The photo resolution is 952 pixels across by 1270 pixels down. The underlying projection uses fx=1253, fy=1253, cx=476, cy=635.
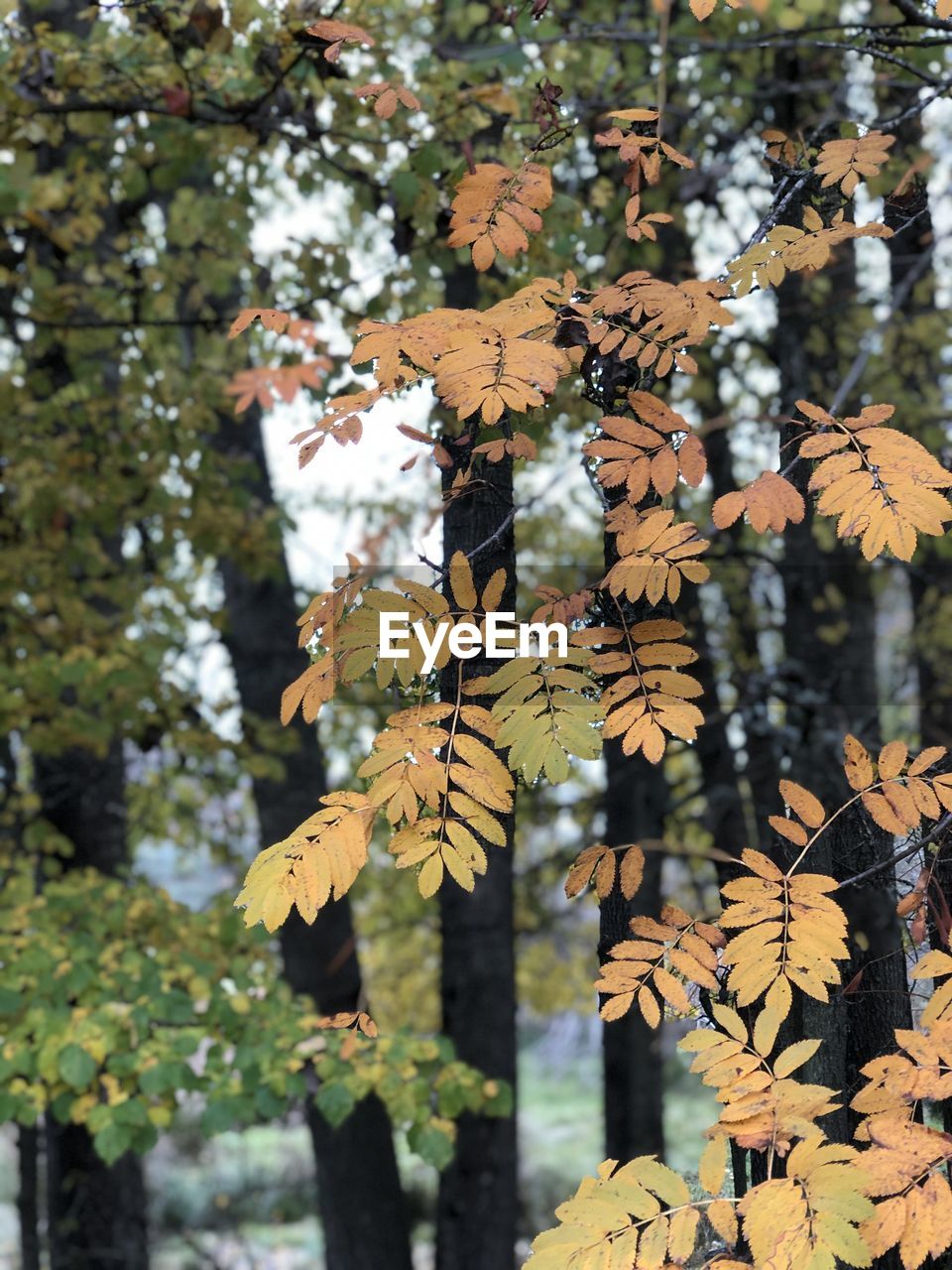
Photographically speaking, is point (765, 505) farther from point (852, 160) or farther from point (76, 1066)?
point (76, 1066)

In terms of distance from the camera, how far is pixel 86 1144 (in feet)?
22.2

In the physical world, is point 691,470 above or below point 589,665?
above

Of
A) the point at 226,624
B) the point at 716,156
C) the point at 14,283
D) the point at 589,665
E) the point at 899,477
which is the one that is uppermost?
the point at 716,156

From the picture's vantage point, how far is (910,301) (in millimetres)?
7676

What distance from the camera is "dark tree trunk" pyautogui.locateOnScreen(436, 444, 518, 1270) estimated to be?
5578mm

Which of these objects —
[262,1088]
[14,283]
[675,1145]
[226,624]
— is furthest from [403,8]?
[675,1145]

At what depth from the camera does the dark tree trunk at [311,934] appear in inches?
224

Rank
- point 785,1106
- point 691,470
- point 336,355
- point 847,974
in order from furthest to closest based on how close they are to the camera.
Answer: point 336,355 → point 847,974 → point 691,470 → point 785,1106

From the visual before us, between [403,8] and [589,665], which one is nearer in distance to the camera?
[589,665]

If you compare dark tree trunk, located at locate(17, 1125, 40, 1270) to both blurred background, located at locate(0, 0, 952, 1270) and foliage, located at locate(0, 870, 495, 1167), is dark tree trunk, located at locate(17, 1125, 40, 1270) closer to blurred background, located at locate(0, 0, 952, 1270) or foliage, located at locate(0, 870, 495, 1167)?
blurred background, located at locate(0, 0, 952, 1270)

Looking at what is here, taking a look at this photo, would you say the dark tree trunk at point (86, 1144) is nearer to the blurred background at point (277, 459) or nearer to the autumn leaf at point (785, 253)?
the blurred background at point (277, 459)

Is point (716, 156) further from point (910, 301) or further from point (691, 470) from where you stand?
point (691, 470)

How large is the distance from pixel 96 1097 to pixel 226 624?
228cm

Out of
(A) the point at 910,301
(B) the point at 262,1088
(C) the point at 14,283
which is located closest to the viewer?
(B) the point at 262,1088
